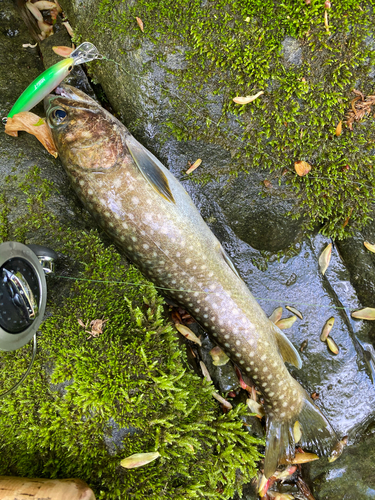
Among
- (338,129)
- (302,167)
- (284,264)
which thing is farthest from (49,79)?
(284,264)

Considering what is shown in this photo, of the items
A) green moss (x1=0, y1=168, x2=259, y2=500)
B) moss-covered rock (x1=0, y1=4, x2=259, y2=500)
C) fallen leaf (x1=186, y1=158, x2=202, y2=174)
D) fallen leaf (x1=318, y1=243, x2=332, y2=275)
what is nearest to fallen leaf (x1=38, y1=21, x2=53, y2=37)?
moss-covered rock (x1=0, y1=4, x2=259, y2=500)

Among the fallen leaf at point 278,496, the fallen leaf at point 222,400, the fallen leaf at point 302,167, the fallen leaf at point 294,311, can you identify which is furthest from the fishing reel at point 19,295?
the fallen leaf at point 278,496

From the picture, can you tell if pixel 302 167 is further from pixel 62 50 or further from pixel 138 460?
pixel 138 460

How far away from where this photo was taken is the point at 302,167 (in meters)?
3.44

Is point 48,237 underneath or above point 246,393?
above

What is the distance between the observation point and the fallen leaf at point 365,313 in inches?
157

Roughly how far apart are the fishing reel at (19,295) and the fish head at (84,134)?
1115 millimetres

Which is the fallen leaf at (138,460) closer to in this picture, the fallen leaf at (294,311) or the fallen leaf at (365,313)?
the fallen leaf at (294,311)

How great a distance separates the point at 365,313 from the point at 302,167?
201cm

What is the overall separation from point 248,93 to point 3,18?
3.03m

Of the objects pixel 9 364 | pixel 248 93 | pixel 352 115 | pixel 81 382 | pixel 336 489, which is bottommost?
pixel 336 489

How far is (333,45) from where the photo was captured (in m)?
2.94

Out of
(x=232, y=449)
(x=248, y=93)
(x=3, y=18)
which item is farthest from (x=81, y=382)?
(x=3, y=18)

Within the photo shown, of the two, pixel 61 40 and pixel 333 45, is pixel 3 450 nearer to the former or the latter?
pixel 61 40
